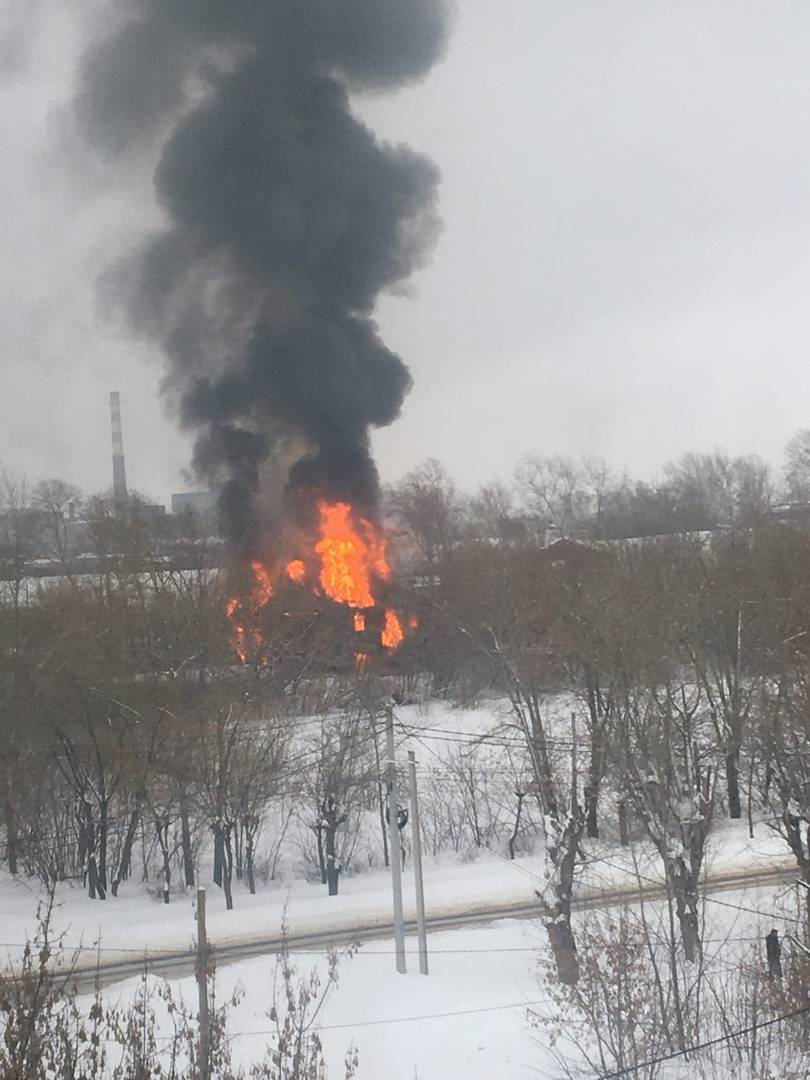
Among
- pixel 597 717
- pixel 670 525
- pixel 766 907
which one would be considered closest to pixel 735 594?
pixel 597 717

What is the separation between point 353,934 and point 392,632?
38.3 ft

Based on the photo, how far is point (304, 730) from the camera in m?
23.8

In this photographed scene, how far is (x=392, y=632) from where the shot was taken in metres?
27.2

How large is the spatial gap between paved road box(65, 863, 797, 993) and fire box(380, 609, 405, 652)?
392 inches

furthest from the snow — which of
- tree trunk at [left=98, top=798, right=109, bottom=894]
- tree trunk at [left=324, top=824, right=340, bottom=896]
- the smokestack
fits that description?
the smokestack

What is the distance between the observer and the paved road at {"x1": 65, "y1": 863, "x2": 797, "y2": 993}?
14648 mm

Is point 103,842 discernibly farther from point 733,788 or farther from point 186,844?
point 733,788

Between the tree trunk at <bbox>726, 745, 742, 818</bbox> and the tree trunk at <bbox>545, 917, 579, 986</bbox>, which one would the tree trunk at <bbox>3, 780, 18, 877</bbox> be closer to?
the tree trunk at <bbox>545, 917, 579, 986</bbox>

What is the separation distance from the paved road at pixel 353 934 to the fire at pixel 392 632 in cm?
997

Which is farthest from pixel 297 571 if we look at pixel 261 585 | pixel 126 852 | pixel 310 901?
pixel 310 901

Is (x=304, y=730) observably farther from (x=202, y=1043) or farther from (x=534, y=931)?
(x=202, y=1043)

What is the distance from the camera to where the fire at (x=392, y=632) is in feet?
88.4

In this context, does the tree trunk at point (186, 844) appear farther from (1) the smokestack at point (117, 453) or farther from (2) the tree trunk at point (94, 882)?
(1) the smokestack at point (117, 453)

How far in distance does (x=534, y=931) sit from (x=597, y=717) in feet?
12.5
